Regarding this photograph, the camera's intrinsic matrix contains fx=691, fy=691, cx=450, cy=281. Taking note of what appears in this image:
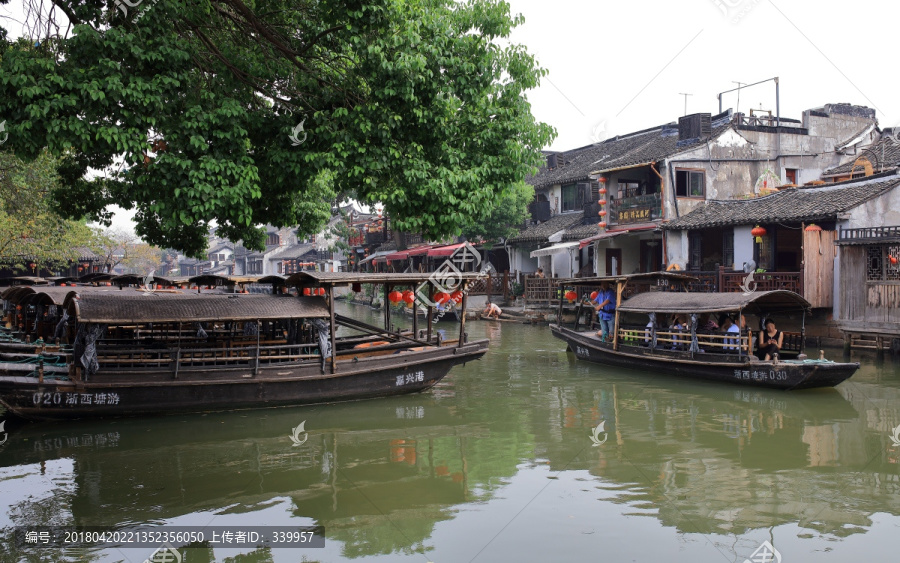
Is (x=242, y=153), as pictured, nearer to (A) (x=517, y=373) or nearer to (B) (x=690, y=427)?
(B) (x=690, y=427)

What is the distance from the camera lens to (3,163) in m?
17.3

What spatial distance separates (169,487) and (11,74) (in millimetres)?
4444

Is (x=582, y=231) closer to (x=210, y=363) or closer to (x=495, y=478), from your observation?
(x=210, y=363)

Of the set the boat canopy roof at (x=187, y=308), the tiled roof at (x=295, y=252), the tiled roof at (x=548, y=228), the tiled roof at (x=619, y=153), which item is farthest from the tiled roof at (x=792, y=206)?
the tiled roof at (x=295, y=252)

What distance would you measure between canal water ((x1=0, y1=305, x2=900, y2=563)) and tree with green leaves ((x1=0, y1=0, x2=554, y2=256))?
2954mm

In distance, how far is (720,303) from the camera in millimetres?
12961

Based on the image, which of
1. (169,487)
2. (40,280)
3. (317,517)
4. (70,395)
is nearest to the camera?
(317,517)

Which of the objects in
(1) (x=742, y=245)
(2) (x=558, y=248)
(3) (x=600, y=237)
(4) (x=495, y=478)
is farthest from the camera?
(2) (x=558, y=248)

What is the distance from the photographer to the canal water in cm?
614

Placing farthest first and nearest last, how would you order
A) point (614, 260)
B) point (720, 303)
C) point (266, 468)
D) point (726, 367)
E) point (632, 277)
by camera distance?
point (614, 260) < point (632, 277) < point (720, 303) < point (726, 367) < point (266, 468)

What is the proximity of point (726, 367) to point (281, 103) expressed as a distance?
919cm

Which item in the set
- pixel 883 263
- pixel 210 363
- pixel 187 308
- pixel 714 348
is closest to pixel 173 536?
pixel 187 308

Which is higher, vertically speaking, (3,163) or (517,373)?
(3,163)

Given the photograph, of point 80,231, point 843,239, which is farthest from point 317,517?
point 80,231
